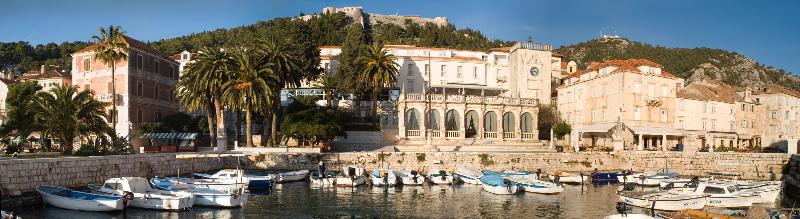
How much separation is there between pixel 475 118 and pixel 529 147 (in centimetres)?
728

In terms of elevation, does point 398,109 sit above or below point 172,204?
above

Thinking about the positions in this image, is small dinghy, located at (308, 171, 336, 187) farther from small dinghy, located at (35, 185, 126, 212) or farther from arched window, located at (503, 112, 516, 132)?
arched window, located at (503, 112, 516, 132)

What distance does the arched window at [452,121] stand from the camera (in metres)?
69.6

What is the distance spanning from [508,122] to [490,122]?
2275 millimetres

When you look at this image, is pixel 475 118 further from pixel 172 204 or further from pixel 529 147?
pixel 172 204

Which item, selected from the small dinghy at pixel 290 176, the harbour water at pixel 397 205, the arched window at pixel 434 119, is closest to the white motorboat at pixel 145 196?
the harbour water at pixel 397 205

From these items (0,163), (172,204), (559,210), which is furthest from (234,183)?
(559,210)

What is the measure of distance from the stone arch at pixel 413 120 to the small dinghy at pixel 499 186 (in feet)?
76.8

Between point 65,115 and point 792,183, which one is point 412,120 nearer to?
point 65,115

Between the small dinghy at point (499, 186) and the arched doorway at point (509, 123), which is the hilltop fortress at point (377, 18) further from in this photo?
the small dinghy at point (499, 186)

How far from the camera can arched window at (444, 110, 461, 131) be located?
228 feet

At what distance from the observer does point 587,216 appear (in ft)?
109

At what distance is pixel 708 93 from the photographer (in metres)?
77.1

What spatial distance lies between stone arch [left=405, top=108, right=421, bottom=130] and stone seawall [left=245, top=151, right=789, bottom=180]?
10990mm
